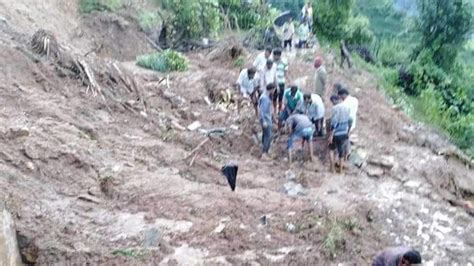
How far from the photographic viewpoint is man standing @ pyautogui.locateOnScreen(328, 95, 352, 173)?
31.7 feet

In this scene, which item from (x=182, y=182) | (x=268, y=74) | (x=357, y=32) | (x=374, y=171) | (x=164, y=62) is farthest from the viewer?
(x=357, y=32)

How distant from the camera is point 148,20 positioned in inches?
675

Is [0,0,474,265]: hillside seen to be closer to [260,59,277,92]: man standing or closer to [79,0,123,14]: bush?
[260,59,277,92]: man standing

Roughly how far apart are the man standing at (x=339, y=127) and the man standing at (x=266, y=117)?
37.6 inches

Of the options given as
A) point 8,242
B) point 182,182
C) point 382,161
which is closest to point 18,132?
point 182,182

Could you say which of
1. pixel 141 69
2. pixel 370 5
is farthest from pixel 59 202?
pixel 370 5

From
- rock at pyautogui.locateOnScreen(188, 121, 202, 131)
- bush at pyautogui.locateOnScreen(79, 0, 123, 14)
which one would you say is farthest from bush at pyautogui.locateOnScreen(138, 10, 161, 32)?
rock at pyautogui.locateOnScreen(188, 121, 202, 131)

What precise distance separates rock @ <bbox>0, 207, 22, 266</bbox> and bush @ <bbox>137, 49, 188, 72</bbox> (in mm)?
7720

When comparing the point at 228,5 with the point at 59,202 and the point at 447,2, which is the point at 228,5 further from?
the point at 59,202

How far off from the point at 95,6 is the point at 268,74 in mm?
7281

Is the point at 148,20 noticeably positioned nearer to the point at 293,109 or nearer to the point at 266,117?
the point at 293,109

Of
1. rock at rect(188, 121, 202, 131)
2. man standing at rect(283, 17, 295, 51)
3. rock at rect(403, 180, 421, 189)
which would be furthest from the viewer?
man standing at rect(283, 17, 295, 51)

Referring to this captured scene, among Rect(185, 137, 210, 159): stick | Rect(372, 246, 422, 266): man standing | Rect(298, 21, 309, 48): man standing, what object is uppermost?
Rect(372, 246, 422, 266): man standing

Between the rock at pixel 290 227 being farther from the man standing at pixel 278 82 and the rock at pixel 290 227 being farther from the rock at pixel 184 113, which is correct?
the rock at pixel 184 113
